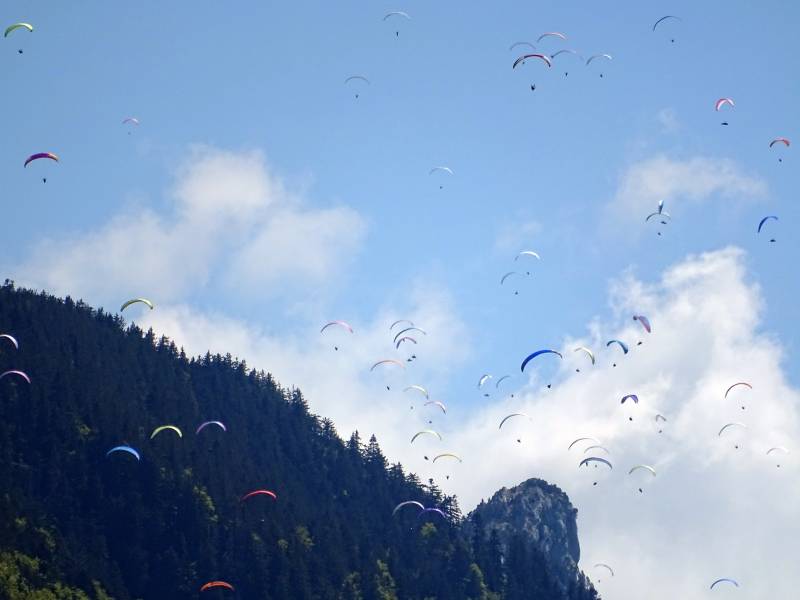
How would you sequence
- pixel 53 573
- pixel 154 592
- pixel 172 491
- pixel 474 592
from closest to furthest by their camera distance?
pixel 53 573, pixel 154 592, pixel 172 491, pixel 474 592

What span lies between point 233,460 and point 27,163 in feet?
201

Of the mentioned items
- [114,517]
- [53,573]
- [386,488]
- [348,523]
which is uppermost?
[386,488]

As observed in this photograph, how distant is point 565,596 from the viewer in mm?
187875

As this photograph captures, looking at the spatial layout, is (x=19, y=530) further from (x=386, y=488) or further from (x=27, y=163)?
(x=386, y=488)

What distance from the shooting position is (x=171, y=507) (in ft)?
518

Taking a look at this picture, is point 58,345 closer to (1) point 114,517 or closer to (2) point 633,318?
(1) point 114,517

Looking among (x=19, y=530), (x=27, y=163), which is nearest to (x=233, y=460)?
(x=19, y=530)

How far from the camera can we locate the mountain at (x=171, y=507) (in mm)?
148625

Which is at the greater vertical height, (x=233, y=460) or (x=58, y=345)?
(x=58, y=345)

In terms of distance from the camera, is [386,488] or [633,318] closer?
[633,318]

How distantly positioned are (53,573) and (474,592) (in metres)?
52.0

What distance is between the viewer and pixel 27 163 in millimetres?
121750

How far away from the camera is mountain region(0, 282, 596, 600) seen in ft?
488

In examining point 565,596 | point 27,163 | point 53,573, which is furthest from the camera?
point 565,596
